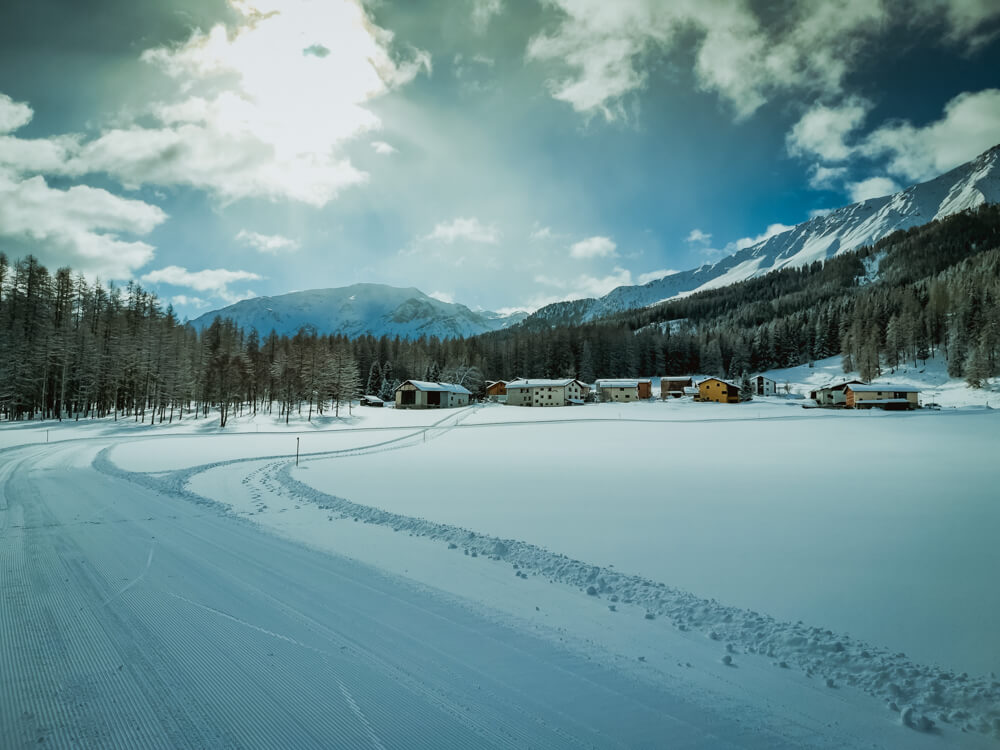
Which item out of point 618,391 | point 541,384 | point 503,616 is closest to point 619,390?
A: point 618,391

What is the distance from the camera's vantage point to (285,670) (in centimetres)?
475

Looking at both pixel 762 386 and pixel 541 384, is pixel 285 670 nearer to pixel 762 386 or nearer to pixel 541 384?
pixel 541 384

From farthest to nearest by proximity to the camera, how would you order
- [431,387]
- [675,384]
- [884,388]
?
[675,384]
[431,387]
[884,388]

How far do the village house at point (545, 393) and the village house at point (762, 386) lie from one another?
41.0 m

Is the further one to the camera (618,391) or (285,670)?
(618,391)

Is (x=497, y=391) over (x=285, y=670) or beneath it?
over

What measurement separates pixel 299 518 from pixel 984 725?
12.4 metres

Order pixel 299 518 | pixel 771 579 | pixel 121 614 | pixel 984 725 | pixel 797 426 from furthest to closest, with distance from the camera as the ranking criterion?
pixel 797 426, pixel 299 518, pixel 771 579, pixel 121 614, pixel 984 725

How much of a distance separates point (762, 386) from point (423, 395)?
252ft

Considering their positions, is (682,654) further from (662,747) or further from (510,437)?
(510,437)

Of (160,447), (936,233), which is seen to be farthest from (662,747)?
(936,233)

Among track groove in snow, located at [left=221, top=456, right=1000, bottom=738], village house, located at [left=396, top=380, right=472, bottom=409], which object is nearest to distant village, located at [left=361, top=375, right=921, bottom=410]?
village house, located at [left=396, top=380, right=472, bottom=409]

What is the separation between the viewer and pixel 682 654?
520 cm

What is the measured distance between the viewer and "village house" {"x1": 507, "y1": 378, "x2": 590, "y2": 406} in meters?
82.9
